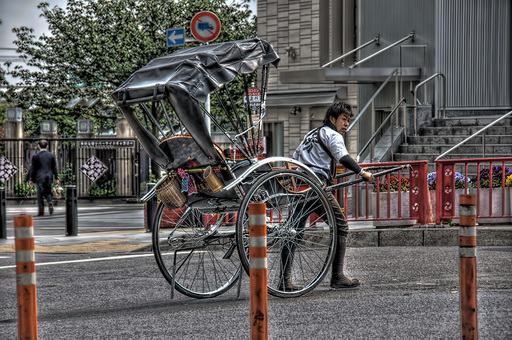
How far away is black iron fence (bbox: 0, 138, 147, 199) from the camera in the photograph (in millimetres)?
26516

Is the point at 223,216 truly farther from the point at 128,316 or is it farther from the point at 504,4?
the point at 504,4

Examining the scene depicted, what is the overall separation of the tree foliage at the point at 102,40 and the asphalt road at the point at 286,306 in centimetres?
2598

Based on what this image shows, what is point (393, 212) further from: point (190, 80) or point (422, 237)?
point (190, 80)

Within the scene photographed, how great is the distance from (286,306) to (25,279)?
111 inches

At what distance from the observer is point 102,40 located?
35312 millimetres

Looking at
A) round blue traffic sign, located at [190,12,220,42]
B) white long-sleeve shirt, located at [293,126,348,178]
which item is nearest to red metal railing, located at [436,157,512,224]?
white long-sleeve shirt, located at [293,126,348,178]

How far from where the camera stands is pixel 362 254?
10.7 meters

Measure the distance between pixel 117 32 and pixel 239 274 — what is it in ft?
94.5

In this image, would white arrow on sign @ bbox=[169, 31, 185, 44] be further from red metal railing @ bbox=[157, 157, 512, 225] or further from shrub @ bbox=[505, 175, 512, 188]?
shrub @ bbox=[505, 175, 512, 188]

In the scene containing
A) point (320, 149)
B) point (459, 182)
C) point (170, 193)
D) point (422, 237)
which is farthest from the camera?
point (459, 182)

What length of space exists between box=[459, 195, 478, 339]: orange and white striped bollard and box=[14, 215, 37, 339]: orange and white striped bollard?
244 centimetres

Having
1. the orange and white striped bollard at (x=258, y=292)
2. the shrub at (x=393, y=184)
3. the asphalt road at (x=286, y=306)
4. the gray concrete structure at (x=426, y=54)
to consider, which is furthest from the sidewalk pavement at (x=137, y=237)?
the orange and white striped bollard at (x=258, y=292)

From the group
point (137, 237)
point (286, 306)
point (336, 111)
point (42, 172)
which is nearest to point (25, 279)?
point (286, 306)

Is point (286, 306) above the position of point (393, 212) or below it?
below
